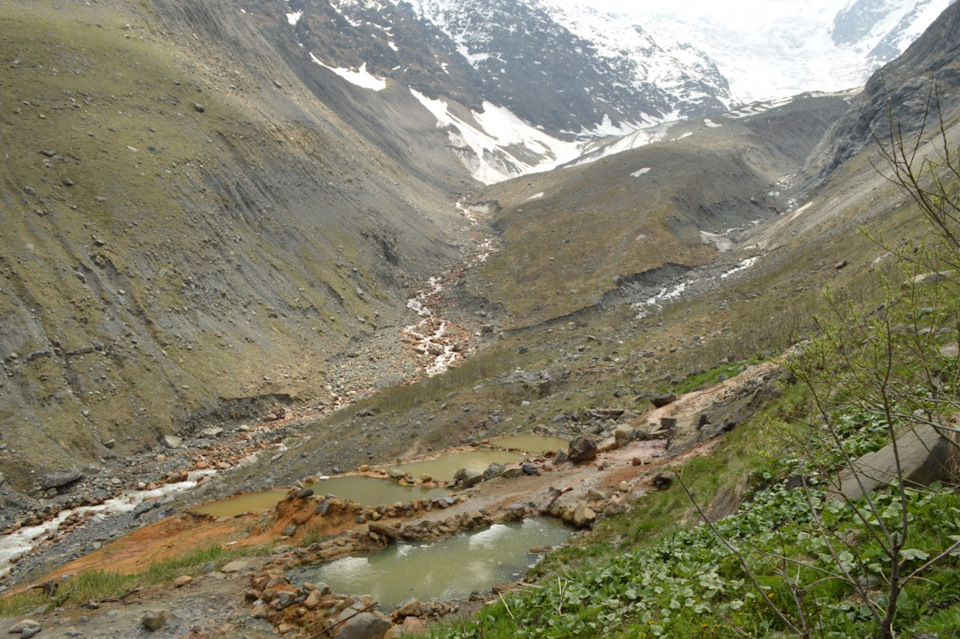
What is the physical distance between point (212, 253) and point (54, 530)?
1700 cm

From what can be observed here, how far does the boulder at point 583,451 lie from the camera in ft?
49.3

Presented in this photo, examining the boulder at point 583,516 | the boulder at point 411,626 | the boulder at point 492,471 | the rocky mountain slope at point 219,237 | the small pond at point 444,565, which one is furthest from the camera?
the rocky mountain slope at point 219,237

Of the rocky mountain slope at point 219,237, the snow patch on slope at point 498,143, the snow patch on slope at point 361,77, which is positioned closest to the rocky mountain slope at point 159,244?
the rocky mountain slope at point 219,237

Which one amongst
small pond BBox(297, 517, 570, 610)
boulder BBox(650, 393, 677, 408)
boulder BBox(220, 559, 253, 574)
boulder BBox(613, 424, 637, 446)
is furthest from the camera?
boulder BBox(650, 393, 677, 408)

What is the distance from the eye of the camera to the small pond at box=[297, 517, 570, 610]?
9906 mm

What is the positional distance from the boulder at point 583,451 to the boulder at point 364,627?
780 cm

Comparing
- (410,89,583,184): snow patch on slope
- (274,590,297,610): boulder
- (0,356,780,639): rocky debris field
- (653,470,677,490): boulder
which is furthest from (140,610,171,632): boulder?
(410,89,583,184): snow patch on slope

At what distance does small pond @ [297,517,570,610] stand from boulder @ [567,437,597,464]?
10.5ft

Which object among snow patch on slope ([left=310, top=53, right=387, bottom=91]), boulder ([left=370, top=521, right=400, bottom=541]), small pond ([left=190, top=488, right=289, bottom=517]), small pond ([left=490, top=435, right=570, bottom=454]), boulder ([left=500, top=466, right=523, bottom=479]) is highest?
snow patch on slope ([left=310, top=53, right=387, bottom=91])

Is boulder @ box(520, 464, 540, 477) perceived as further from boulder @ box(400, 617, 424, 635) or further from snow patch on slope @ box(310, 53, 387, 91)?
snow patch on slope @ box(310, 53, 387, 91)

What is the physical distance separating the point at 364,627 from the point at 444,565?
2.71 meters

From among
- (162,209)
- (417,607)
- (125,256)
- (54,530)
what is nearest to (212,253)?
(162,209)

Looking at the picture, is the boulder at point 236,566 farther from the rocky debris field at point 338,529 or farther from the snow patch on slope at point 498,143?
the snow patch on slope at point 498,143

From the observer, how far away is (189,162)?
1324 inches
